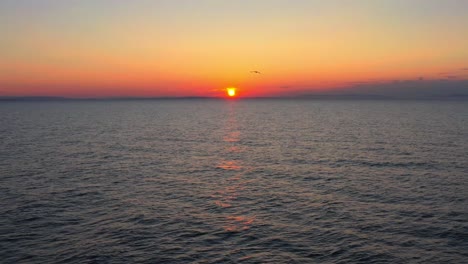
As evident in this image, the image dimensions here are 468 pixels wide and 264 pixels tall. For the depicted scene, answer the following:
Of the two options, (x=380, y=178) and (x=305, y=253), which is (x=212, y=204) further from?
(x=380, y=178)

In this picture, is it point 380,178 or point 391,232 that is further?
point 380,178

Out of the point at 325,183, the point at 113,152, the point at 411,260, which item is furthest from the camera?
the point at 113,152

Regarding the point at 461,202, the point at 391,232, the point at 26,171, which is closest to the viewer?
the point at 391,232

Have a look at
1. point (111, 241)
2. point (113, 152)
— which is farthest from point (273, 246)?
point (113, 152)

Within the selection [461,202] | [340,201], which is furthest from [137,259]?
[461,202]

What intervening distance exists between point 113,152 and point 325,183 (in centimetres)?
5077

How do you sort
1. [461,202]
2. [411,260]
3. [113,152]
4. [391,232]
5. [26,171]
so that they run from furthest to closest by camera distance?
[113,152] < [26,171] < [461,202] < [391,232] < [411,260]

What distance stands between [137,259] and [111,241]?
461 centimetres

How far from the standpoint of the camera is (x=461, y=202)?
46.3 m

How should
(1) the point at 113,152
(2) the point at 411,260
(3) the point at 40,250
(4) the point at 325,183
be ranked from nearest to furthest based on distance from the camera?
1. (2) the point at 411,260
2. (3) the point at 40,250
3. (4) the point at 325,183
4. (1) the point at 113,152

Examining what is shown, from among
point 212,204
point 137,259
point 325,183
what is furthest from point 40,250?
point 325,183

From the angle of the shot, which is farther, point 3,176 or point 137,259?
point 3,176

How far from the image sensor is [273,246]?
34906 mm

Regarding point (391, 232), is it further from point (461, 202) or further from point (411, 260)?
point (461, 202)
